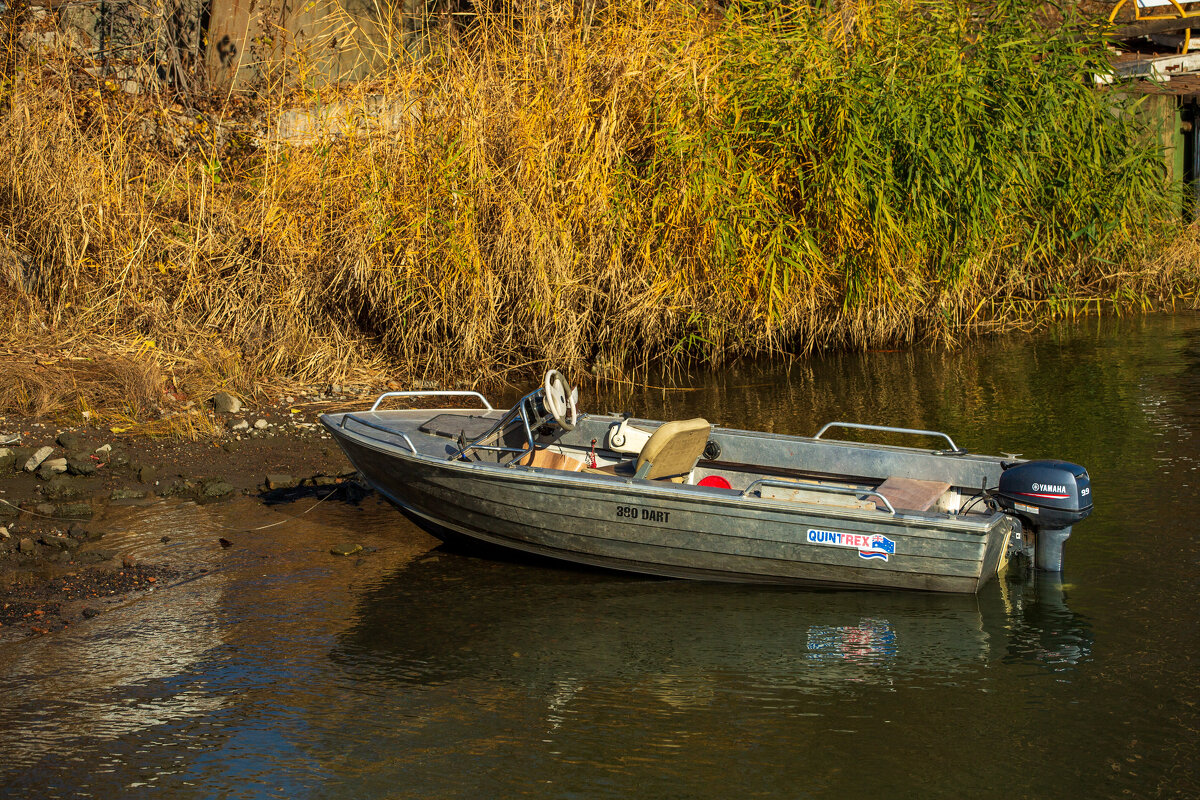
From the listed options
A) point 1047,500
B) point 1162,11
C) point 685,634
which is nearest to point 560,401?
point 685,634

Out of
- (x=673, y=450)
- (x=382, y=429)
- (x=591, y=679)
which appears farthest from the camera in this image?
(x=382, y=429)

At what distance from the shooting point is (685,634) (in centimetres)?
647

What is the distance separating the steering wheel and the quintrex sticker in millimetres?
1933

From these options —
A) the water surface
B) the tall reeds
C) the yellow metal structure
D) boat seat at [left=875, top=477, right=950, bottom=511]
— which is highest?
the yellow metal structure

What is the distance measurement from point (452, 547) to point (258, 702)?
2.59 metres

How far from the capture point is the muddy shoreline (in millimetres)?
7113

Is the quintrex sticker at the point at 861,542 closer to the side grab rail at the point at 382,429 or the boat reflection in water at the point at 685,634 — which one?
the boat reflection in water at the point at 685,634

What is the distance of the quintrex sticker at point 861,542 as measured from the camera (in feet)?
21.6

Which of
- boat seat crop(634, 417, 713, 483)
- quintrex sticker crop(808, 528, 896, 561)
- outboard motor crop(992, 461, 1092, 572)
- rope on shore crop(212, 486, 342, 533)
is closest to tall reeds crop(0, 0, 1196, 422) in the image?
rope on shore crop(212, 486, 342, 533)

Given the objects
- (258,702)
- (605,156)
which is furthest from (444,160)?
(258,702)

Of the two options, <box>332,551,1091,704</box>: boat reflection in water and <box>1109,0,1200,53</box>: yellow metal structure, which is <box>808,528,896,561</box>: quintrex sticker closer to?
<box>332,551,1091,704</box>: boat reflection in water

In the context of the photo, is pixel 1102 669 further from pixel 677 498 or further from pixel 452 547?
pixel 452 547

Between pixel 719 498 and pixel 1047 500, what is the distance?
1.88 metres

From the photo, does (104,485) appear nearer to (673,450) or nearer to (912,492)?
(673,450)
